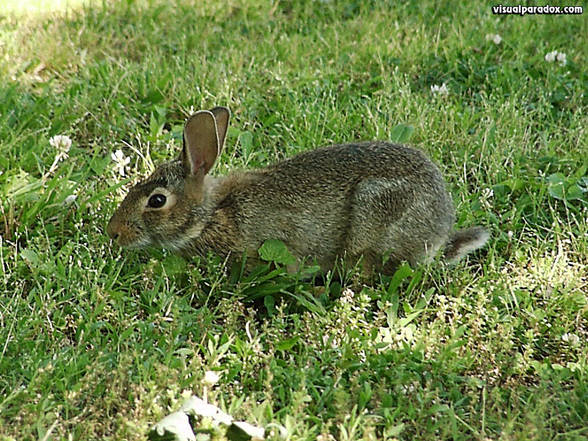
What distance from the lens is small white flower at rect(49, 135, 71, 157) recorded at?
5.06 meters

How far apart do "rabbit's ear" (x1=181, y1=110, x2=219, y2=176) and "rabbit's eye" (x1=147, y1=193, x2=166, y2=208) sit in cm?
21

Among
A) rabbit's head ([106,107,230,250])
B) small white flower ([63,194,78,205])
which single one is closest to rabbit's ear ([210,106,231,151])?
rabbit's head ([106,107,230,250])

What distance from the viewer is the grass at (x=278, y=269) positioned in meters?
3.38

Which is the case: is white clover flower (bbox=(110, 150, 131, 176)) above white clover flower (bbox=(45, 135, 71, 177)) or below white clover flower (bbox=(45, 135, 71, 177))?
below

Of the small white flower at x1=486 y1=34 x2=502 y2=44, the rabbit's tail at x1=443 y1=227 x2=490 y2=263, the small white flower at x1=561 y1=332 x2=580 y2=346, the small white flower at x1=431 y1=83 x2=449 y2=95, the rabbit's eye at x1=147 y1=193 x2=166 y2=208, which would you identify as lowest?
the small white flower at x1=561 y1=332 x2=580 y2=346

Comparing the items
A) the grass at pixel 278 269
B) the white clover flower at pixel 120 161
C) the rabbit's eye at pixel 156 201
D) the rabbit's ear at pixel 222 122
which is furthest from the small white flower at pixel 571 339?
the white clover flower at pixel 120 161

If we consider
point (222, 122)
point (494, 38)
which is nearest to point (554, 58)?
point (494, 38)

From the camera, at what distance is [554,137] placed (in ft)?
18.4

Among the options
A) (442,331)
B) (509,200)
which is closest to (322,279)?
(442,331)

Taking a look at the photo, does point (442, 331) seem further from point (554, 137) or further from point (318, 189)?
point (554, 137)

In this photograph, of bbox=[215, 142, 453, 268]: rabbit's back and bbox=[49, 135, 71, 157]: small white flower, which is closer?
bbox=[215, 142, 453, 268]: rabbit's back

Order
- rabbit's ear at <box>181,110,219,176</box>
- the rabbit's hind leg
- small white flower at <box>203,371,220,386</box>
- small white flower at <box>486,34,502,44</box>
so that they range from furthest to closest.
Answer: small white flower at <box>486,34,502,44</box> < the rabbit's hind leg < rabbit's ear at <box>181,110,219,176</box> < small white flower at <box>203,371,220,386</box>

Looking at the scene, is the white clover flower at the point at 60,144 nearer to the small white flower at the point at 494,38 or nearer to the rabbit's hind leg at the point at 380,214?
the rabbit's hind leg at the point at 380,214

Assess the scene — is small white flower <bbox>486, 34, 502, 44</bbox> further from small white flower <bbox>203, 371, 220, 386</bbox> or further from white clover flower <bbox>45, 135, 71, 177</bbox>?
small white flower <bbox>203, 371, 220, 386</bbox>
